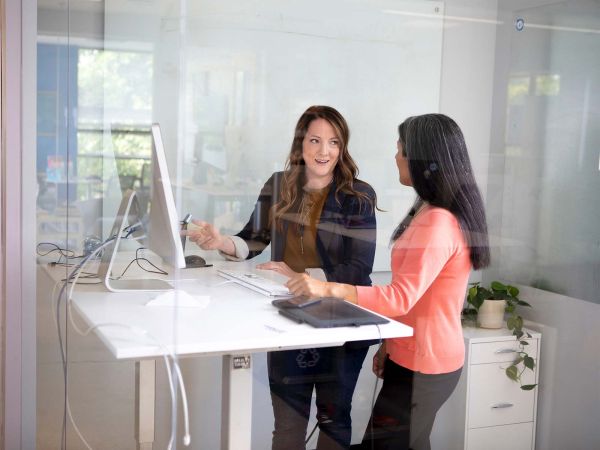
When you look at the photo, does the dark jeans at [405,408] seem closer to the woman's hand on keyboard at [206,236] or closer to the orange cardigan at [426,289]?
the orange cardigan at [426,289]

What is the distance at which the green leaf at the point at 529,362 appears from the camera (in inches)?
93.2

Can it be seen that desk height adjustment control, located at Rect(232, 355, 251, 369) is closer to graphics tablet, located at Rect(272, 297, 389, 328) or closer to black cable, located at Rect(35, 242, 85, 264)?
graphics tablet, located at Rect(272, 297, 389, 328)

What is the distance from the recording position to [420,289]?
2.10 metres

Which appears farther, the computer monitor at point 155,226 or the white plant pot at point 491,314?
the white plant pot at point 491,314

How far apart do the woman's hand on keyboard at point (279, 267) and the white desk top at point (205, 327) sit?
0.14 metres

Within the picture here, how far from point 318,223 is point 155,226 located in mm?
479

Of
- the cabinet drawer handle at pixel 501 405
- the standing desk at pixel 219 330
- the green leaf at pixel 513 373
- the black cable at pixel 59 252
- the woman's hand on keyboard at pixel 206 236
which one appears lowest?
the cabinet drawer handle at pixel 501 405

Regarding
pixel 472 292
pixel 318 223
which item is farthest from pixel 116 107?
pixel 472 292

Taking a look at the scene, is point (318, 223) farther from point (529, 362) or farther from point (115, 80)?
point (529, 362)

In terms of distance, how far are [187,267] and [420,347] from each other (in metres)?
0.68

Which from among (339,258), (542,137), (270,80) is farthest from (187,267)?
(542,137)

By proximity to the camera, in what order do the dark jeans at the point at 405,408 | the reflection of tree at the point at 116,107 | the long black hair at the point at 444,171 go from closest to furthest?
the reflection of tree at the point at 116,107
the long black hair at the point at 444,171
the dark jeans at the point at 405,408

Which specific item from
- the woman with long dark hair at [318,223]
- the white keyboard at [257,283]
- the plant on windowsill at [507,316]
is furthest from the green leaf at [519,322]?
the white keyboard at [257,283]

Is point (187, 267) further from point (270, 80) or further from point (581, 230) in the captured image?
point (581, 230)
